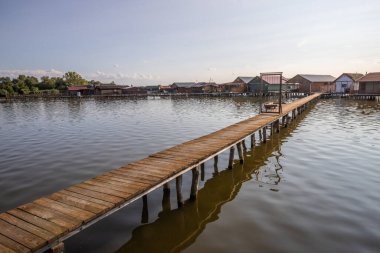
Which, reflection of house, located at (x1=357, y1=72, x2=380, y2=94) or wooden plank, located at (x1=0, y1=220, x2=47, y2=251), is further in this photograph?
reflection of house, located at (x1=357, y1=72, x2=380, y2=94)

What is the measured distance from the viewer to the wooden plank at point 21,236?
4.27 m

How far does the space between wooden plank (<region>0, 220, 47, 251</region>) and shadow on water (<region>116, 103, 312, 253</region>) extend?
2.34 m

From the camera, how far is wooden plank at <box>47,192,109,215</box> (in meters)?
5.41

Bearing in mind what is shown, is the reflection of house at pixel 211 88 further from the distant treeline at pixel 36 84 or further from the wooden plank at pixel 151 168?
the wooden plank at pixel 151 168

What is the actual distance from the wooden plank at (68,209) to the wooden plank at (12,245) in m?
1.02

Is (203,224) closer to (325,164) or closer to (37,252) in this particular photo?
(37,252)

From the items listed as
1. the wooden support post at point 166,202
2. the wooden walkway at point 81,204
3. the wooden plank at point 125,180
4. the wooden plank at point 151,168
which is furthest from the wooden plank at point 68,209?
the wooden support post at point 166,202

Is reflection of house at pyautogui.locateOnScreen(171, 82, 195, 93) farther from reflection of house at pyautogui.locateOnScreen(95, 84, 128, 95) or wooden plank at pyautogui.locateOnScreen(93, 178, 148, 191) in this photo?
wooden plank at pyautogui.locateOnScreen(93, 178, 148, 191)

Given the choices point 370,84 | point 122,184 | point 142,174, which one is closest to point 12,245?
point 122,184

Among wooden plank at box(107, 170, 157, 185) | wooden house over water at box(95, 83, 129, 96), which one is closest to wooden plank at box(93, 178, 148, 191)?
wooden plank at box(107, 170, 157, 185)

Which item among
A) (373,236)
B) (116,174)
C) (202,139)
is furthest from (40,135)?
(373,236)

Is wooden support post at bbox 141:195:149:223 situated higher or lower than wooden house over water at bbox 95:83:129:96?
lower

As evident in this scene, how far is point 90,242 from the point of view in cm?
662

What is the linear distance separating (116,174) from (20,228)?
3.09 meters
